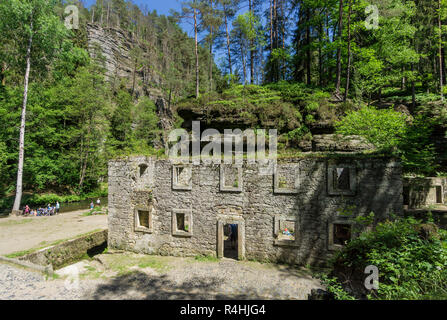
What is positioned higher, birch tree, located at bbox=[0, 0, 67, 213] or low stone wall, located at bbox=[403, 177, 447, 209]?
birch tree, located at bbox=[0, 0, 67, 213]

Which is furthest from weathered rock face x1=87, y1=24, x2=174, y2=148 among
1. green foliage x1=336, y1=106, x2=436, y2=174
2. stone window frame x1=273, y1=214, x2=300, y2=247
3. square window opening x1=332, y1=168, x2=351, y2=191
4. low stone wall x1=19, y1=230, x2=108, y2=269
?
square window opening x1=332, y1=168, x2=351, y2=191

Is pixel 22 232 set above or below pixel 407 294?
below

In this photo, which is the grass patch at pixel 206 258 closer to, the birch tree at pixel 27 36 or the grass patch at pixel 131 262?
the grass patch at pixel 131 262

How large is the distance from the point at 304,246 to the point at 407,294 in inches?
230

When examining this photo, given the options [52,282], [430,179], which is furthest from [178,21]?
[430,179]

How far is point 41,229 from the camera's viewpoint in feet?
47.2

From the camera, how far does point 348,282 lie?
460 centimetres

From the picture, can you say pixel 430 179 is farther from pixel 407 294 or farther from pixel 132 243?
pixel 132 243

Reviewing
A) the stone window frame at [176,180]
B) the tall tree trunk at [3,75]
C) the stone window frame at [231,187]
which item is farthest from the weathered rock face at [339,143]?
the tall tree trunk at [3,75]

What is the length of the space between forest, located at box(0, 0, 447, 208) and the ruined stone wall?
2.26 metres

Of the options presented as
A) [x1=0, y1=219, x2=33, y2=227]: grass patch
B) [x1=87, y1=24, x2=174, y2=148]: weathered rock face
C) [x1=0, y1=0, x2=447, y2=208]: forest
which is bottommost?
[x1=0, y1=219, x2=33, y2=227]: grass patch

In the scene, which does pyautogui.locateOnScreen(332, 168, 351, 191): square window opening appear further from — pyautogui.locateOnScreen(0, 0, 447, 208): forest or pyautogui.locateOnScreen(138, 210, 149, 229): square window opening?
pyautogui.locateOnScreen(138, 210, 149, 229): square window opening

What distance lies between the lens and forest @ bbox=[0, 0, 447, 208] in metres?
16.3

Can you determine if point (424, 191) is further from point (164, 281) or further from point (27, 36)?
point (27, 36)
